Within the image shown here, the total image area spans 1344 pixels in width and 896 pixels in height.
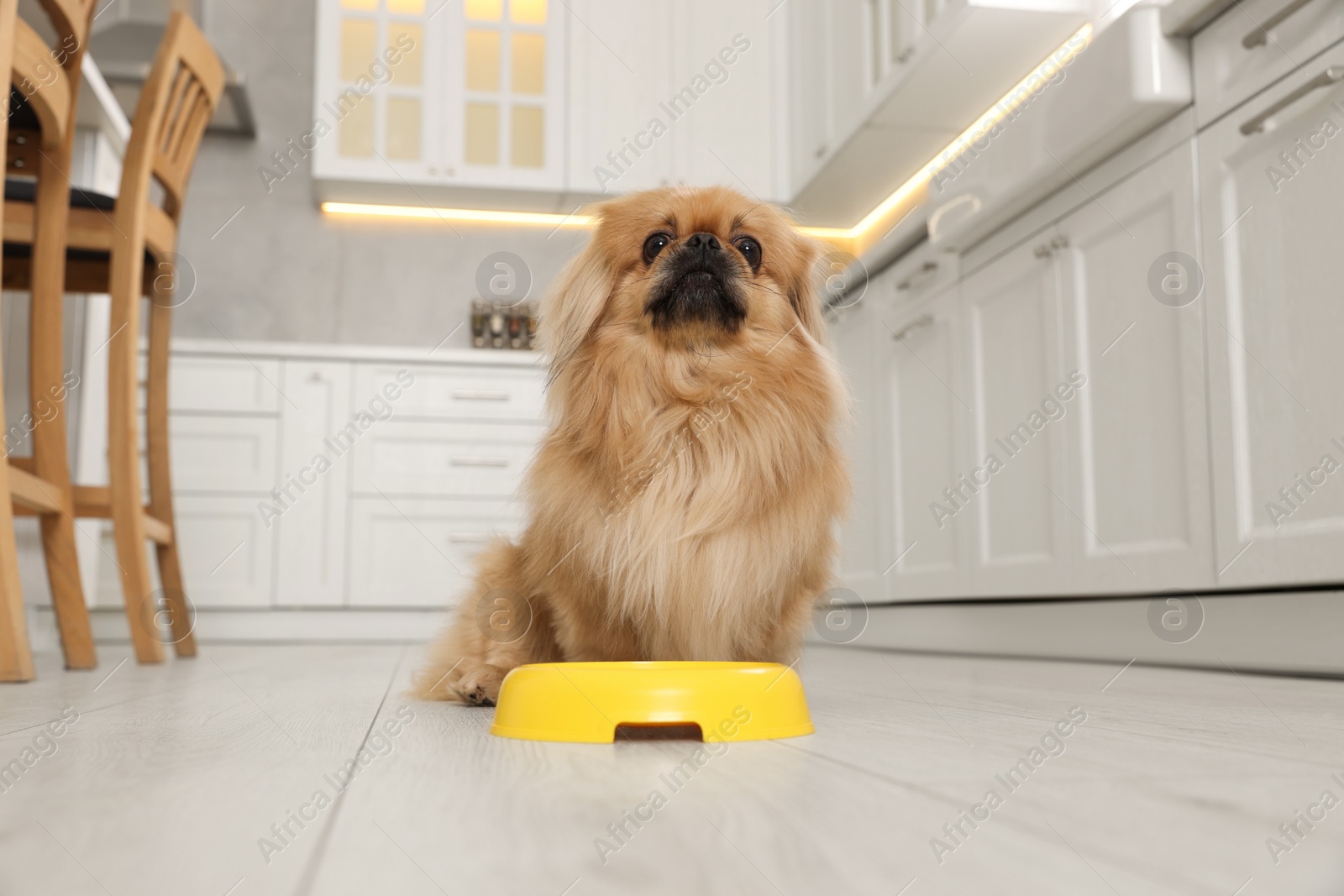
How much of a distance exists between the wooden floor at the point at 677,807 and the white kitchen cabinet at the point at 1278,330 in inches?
20.5

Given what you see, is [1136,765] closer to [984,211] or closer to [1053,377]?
[1053,377]

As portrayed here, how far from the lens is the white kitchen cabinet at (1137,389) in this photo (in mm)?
1948

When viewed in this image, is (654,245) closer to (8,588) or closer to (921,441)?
(8,588)

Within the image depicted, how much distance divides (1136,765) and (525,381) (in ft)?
10.4

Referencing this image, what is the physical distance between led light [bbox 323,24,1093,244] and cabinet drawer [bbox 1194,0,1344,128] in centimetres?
98

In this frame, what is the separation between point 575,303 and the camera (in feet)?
4.82

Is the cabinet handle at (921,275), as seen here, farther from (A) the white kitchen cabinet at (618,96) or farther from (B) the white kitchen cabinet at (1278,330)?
(A) the white kitchen cabinet at (618,96)

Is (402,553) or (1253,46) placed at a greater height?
(1253,46)

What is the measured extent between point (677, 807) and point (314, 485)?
10.7 feet

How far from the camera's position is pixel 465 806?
0.68 meters

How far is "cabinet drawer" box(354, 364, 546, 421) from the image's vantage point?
3.74 metres

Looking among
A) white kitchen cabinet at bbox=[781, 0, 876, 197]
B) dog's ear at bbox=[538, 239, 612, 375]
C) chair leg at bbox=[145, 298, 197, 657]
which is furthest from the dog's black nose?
white kitchen cabinet at bbox=[781, 0, 876, 197]

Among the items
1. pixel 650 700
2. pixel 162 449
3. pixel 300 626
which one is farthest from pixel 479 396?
pixel 650 700

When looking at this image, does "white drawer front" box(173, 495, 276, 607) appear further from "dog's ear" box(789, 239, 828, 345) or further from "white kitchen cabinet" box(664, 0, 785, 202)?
"dog's ear" box(789, 239, 828, 345)
